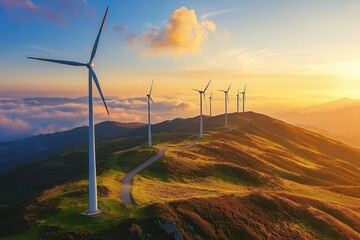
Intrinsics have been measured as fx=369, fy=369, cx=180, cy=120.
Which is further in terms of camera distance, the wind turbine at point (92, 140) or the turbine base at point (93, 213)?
the turbine base at point (93, 213)

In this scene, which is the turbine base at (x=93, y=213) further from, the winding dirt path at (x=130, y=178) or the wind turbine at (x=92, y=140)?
the winding dirt path at (x=130, y=178)

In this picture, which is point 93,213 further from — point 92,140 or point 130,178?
point 130,178

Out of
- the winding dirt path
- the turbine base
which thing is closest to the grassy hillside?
the turbine base

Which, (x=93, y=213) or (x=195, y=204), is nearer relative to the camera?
(x=93, y=213)

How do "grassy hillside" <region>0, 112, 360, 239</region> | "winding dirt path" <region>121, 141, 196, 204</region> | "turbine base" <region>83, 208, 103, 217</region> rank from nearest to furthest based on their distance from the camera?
"grassy hillside" <region>0, 112, 360, 239</region>
"turbine base" <region>83, 208, 103, 217</region>
"winding dirt path" <region>121, 141, 196, 204</region>

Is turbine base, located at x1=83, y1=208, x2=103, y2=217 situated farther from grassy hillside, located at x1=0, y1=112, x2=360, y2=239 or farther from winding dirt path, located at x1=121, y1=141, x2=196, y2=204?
winding dirt path, located at x1=121, y1=141, x2=196, y2=204

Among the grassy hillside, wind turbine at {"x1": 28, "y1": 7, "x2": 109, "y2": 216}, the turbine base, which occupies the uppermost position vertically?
wind turbine at {"x1": 28, "y1": 7, "x2": 109, "y2": 216}

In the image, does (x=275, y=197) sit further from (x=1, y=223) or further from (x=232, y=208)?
(x=1, y=223)

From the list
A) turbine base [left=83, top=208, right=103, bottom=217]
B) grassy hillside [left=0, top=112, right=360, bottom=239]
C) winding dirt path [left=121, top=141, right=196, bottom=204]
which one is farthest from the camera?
winding dirt path [left=121, top=141, right=196, bottom=204]

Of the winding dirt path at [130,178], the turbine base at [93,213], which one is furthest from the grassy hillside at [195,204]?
the winding dirt path at [130,178]

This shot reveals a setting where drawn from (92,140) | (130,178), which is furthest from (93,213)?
(130,178)

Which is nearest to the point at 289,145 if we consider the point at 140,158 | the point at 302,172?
the point at 302,172

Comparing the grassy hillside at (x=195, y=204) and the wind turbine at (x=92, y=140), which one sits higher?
the wind turbine at (x=92, y=140)
